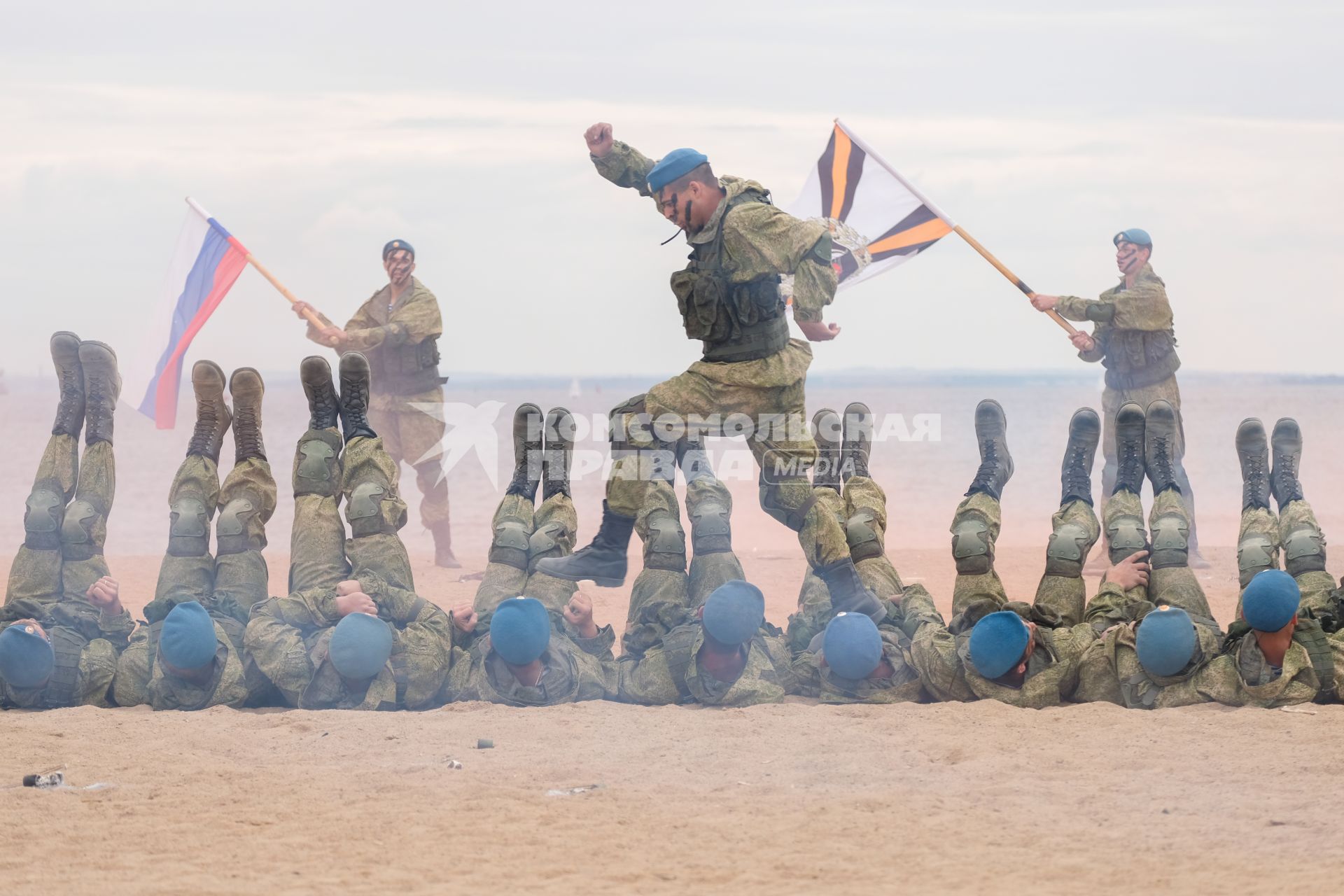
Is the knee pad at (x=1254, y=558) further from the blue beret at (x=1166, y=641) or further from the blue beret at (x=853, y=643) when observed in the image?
the blue beret at (x=853, y=643)

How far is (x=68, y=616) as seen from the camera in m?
6.61

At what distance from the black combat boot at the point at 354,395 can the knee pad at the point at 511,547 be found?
0.76 metres

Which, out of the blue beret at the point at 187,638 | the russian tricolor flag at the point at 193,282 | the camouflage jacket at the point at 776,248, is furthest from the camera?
the russian tricolor flag at the point at 193,282

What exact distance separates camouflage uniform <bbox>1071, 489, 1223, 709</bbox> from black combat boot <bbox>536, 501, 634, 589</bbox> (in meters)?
1.98

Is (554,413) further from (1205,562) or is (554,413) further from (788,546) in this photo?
(788,546)

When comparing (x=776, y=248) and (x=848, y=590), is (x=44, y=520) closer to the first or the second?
(x=776, y=248)

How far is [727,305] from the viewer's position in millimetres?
6406

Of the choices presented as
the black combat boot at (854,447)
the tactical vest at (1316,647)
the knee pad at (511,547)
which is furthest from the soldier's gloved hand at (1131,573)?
the knee pad at (511,547)

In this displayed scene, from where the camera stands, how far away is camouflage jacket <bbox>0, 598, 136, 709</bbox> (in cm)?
630

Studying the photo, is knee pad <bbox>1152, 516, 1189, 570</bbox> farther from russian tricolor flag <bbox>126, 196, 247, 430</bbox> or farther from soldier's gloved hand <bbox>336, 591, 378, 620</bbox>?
russian tricolor flag <bbox>126, 196, 247, 430</bbox>

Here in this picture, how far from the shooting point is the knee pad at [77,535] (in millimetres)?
6961

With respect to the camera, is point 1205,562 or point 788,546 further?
point 788,546

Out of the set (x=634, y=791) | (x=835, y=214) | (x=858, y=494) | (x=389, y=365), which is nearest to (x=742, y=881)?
(x=634, y=791)

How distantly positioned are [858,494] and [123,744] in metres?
3.47
